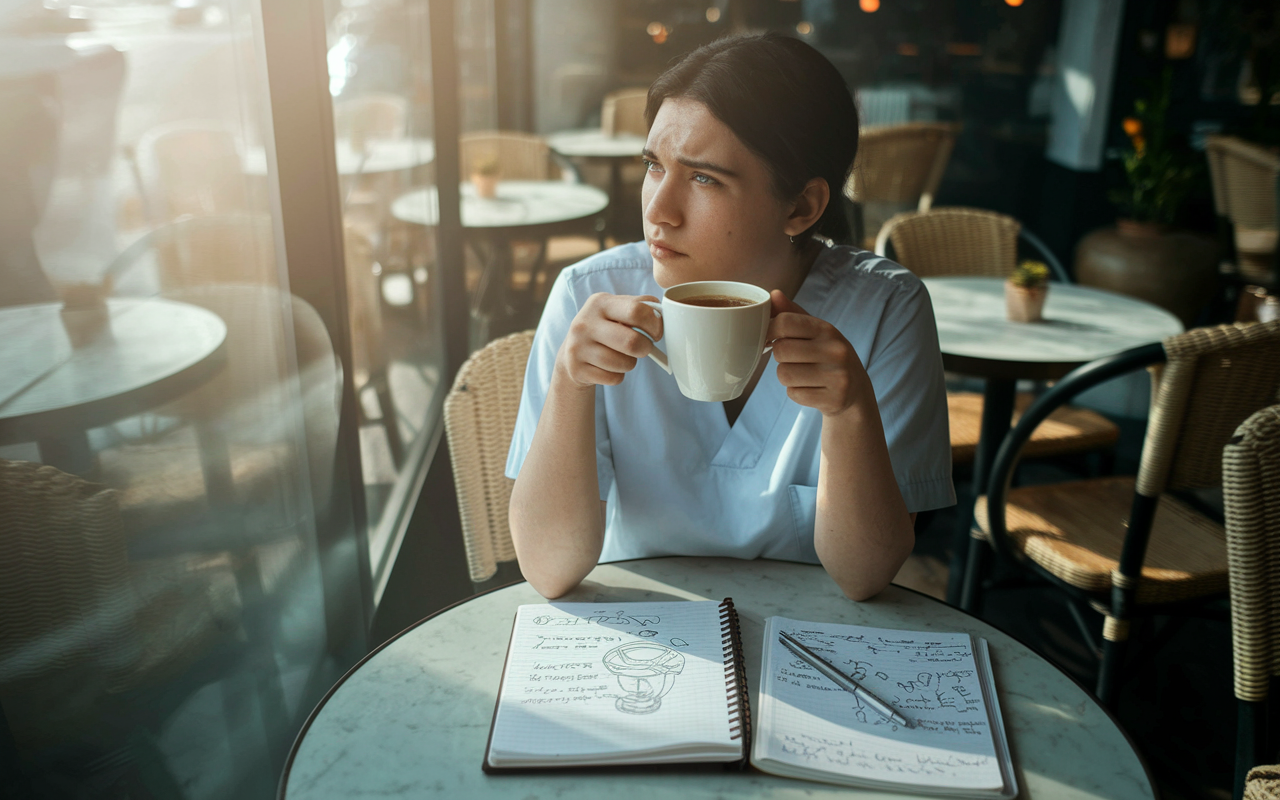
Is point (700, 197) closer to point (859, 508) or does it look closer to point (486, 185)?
point (859, 508)

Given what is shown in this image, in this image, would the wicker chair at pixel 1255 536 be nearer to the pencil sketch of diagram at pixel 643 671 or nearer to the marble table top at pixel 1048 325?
the pencil sketch of diagram at pixel 643 671

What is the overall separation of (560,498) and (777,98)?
579 mm

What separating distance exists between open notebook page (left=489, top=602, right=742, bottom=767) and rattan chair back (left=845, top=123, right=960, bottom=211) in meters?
4.01

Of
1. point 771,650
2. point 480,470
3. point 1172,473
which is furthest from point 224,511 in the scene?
point 1172,473

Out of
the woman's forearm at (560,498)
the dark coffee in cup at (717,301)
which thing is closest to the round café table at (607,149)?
the woman's forearm at (560,498)

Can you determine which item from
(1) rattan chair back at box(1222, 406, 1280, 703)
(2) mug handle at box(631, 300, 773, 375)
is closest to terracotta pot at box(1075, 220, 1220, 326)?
(1) rattan chair back at box(1222, 406, 1280, 703)

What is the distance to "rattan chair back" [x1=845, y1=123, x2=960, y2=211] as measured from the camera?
4617mm

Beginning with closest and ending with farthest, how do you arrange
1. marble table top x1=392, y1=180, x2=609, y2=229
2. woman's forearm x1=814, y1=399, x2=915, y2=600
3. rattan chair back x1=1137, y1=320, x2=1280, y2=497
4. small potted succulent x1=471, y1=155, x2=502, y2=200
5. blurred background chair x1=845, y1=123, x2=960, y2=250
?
woman's forearm x1=814, y1=399, x2=915, y2=600
rattan chair back x1=1137, y1=320, x2=1280, y2=497
marble table top x1=392, y1=180, x2=609, y2=229
small potted succulent x1=471, y1=155, x2=502, y2=200
blurred background chair x1=845, y1=123, x2=960, y2=250

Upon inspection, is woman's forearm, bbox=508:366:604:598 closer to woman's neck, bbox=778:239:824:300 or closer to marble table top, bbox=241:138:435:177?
woman's neck, bbox=778:239:824:300

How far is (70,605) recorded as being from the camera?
86 cm

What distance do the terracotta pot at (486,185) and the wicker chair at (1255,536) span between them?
2.99 meters

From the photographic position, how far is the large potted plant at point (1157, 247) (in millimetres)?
4461

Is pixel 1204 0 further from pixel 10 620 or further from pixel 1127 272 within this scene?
pixel 10 620

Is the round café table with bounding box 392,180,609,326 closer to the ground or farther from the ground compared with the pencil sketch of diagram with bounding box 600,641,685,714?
farther from the ground
